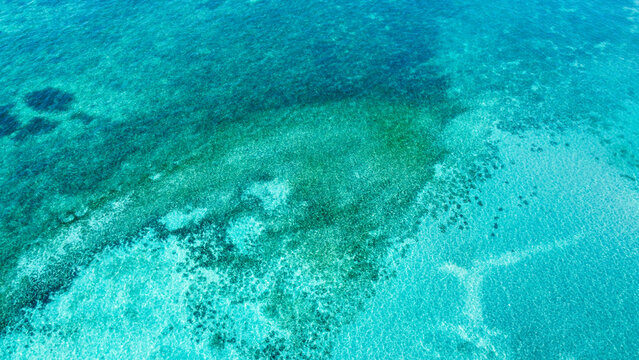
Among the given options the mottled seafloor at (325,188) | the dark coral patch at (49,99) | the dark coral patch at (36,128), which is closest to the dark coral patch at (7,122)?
the mottled seafloor at (325,188)

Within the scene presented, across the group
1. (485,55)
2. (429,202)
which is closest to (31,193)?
(429,202)

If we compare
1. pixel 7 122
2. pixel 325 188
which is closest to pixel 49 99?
pixel 7 122

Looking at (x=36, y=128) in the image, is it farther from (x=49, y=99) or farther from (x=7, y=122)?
(x=49, y=99)

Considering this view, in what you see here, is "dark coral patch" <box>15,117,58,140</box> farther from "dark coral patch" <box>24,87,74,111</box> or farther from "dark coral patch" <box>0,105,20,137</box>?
"dark coral patch" <box>24,87,74,111</box>

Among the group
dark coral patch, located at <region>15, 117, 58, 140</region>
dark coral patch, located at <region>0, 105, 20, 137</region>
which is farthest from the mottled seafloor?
dark coral patch, located at <region>0, 105, 20, 137</region>

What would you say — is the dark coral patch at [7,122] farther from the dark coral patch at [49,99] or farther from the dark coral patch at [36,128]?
the dark coral patch at [49,99]
